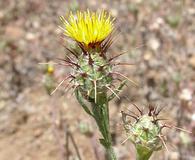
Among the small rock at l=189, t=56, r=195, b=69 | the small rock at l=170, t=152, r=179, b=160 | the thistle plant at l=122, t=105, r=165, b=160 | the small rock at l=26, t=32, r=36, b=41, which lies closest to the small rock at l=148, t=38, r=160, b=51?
the small rock at l=189, t=56, r=195, b=69

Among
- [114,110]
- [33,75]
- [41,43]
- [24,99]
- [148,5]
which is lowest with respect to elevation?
[114,110]

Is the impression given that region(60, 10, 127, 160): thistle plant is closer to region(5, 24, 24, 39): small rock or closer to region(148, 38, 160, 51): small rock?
region(148, 38, 160, 51): small rock

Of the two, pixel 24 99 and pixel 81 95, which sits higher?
pixel 24 99

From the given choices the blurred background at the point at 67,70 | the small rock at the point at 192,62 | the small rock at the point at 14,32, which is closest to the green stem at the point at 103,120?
the blurred background at the point at 67,70

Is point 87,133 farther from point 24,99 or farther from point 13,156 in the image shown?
point 24,99

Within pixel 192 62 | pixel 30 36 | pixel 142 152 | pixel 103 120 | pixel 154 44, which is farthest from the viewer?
pixel 30 36

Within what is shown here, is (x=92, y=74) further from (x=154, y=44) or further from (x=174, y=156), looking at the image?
(x=154, y=44)

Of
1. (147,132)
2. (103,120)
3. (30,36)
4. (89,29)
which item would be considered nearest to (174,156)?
(103,120)

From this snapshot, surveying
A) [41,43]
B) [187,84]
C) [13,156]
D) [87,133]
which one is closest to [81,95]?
[87,133]

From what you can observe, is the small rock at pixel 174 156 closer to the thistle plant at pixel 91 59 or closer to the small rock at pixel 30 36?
the thistle plant at pixel 91 59
